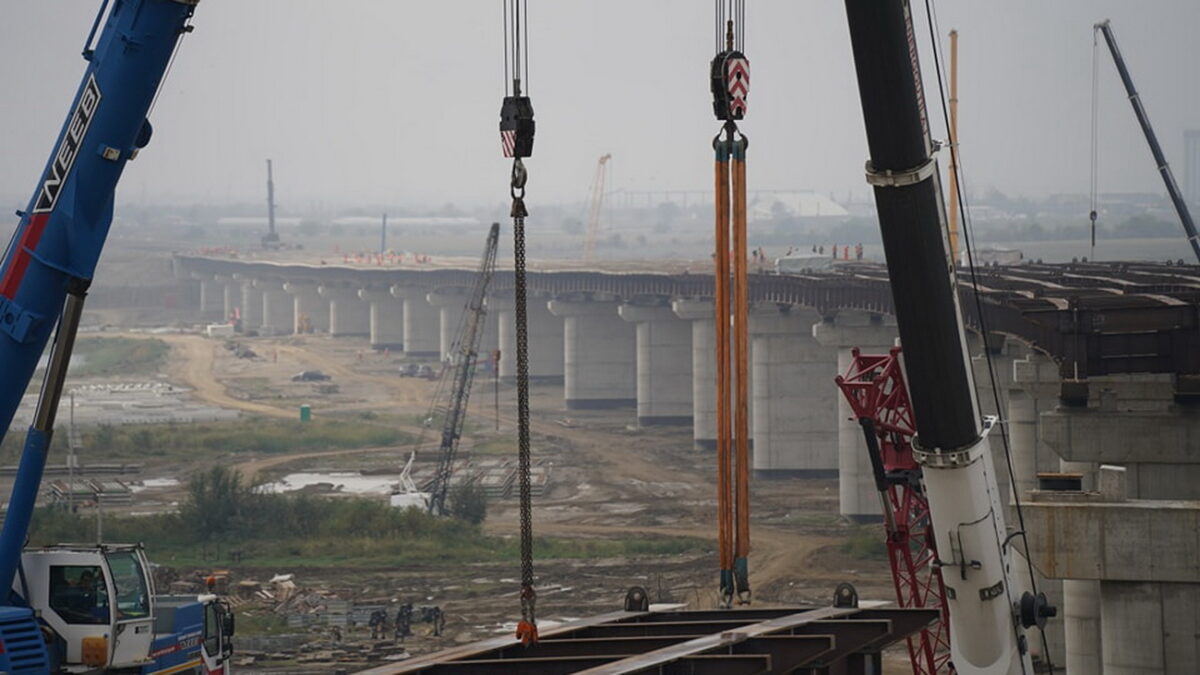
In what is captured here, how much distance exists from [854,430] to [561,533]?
1525 cm

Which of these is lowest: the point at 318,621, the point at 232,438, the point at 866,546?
the point at 318,621

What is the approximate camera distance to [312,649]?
60.7 meters

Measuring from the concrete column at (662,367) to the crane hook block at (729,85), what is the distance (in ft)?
378

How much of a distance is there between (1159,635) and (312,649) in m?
30.0

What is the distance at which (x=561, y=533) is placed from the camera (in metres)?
92.6

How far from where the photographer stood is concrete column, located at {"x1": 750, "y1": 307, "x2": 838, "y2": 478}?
111 meters

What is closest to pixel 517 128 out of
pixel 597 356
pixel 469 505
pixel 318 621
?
pixel 318 621

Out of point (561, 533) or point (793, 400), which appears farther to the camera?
point (793, 400)

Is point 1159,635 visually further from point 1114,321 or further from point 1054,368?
point 1054,368

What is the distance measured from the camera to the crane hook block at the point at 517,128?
1017 inches

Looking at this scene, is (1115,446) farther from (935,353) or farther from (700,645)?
(700,645)

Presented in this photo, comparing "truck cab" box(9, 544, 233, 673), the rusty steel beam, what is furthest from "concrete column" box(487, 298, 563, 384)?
"truck cab" box(9, 544, 233, 673)

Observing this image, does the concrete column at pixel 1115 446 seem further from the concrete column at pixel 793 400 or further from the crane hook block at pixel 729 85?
the concrete column at pixel 793 400

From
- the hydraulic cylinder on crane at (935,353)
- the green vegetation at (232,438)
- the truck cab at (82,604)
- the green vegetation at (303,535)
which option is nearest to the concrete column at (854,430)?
the green vegetation at (303,535)
